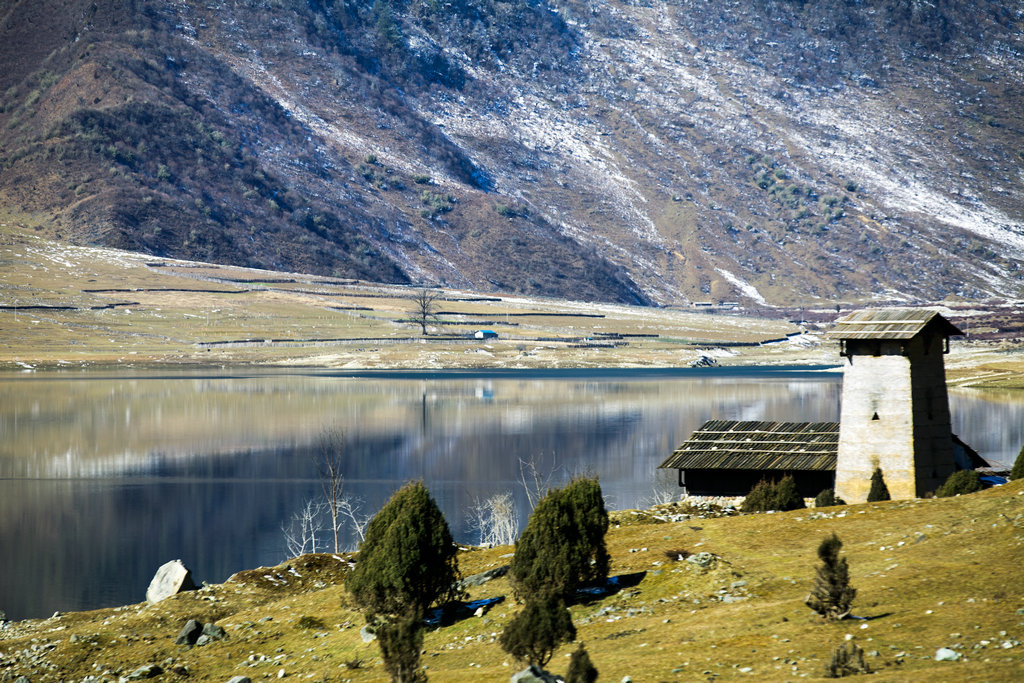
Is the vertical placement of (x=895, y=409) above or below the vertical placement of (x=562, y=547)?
above

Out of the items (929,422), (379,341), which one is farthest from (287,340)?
(929,422)

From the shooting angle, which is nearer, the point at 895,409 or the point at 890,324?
the point at 895,409

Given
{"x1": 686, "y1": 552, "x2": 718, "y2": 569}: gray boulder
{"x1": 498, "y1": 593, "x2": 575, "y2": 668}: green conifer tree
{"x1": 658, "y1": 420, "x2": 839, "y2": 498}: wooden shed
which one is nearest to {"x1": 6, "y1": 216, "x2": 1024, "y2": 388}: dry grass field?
{"x1": 658, "y1": 420, "x2": 839, "y2": 498}: wooden shed

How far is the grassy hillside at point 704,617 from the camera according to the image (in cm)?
1750

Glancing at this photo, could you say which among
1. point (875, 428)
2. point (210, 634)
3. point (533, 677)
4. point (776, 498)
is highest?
point (875, 428)

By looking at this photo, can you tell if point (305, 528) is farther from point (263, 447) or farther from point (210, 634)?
point (263, 447)

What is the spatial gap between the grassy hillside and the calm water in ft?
39.5

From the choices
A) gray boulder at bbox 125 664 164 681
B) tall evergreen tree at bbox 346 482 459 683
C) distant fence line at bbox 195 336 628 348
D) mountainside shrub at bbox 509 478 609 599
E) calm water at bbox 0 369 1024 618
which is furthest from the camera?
distant fence line at bbox 195 336 628 348

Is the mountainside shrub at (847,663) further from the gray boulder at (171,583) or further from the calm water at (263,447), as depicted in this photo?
the calm water at (263,447)

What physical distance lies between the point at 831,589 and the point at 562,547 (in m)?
6.47

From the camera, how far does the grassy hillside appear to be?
17.5 meters

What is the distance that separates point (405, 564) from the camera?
24297 mm

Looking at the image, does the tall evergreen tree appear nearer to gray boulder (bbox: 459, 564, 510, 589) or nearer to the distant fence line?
gray boulder (bbox: 459, 564, 510, 589)

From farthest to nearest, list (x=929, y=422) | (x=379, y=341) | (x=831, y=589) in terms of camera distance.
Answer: (x=379, y=341)
(x=929, y=422)
(x=831, y=589)
